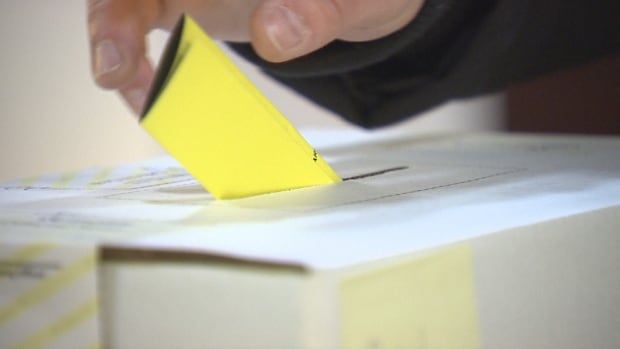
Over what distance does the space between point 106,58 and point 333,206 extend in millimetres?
222

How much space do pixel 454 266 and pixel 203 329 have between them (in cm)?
10

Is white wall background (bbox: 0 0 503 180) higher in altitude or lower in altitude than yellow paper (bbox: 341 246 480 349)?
higher

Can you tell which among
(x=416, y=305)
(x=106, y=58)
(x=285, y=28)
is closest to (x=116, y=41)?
(x=106, y=58)

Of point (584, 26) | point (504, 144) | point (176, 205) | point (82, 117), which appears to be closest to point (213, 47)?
point (176, 205)

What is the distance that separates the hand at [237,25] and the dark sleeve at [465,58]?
6 centimetres

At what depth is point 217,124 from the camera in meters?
0.41

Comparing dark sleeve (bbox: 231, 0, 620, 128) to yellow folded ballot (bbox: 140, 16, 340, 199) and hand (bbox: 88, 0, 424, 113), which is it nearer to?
hand (bbox: 88, 0, 424, 113)

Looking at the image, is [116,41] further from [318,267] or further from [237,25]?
[318,267]

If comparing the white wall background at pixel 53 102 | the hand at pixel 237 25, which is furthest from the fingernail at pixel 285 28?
the white wall background at pixel 53 102

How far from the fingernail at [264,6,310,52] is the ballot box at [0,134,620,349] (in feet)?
0.26

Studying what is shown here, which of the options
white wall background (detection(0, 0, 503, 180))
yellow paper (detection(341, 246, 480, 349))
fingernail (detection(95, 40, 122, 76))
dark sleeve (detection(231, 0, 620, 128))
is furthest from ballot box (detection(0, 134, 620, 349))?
white wall background (detection(0, 0, 503, 180))

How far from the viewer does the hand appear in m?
0.49

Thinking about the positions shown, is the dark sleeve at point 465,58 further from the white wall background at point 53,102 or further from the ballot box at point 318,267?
the ballot box at point 318,267

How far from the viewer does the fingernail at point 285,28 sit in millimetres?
485
